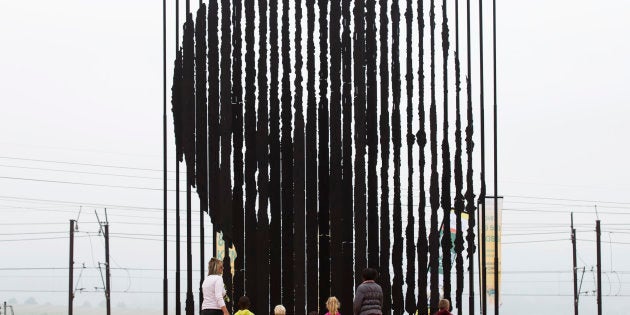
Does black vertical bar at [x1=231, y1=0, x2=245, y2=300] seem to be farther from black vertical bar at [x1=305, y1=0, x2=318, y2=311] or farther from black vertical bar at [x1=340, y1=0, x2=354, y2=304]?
black vertical bar at [x1=340, y1=0, x2=354, y2=304]

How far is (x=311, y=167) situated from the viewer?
12.4 m

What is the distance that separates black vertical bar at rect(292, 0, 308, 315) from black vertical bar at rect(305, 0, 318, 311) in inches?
2.4

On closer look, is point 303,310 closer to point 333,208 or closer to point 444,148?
point 333,208

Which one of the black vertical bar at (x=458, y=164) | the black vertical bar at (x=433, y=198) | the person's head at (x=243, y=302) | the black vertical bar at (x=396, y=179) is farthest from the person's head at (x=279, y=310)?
the black vertical bar at (x=458, y=164)

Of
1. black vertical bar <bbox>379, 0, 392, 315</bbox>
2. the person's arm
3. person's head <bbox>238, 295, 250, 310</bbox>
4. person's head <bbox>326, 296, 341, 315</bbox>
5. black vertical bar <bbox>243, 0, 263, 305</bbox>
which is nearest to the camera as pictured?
the person's arm

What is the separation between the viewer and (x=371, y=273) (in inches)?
432

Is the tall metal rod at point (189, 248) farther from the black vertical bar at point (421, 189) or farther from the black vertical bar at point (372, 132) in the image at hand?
the black vertical bar at point (421, 189)

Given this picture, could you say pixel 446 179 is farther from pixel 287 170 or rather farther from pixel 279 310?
pixel 279 310

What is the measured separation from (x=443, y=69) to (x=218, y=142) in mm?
2863

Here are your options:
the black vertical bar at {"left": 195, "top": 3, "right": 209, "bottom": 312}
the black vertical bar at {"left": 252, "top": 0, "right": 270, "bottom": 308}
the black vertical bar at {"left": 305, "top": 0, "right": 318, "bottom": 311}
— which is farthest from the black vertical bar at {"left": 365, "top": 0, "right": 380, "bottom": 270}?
the black vertical bar at {"left": 195, "top": 3, "right": 209, "bottom": 312}

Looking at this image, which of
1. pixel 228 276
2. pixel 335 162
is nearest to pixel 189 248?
pixel 228 276

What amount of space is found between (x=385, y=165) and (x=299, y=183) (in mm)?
1054

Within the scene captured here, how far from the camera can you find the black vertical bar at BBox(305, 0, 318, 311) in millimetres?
12281

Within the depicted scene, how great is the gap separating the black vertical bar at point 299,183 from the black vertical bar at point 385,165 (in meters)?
0.94
